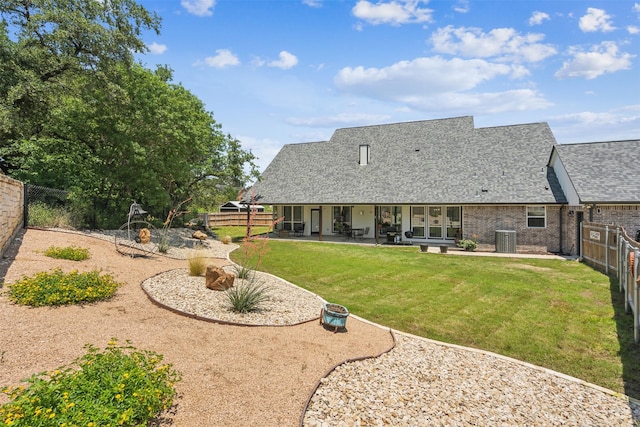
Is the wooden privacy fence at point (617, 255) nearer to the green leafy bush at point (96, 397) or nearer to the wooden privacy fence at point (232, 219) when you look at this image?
the green leafy bush at point (96, 397)

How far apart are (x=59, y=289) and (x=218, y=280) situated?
323 centimetres

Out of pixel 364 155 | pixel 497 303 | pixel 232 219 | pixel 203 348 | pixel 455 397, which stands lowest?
pixel 455 397

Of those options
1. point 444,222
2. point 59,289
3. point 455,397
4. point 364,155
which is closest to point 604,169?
point 444,222

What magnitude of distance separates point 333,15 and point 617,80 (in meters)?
10.3

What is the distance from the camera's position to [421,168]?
22266mm

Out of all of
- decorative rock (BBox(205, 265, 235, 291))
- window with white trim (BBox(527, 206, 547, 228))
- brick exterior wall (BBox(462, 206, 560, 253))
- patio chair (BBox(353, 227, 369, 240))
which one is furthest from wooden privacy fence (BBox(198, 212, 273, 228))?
decorative rock (BBox(205, 265, 235, 291))

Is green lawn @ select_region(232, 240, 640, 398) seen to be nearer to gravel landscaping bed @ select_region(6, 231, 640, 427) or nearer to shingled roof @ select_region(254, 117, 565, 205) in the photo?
gravel landscaping bed @ select_region(6, 231, 640, 427)

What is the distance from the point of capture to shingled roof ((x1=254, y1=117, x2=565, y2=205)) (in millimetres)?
19031

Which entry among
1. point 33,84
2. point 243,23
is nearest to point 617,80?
point 243,23

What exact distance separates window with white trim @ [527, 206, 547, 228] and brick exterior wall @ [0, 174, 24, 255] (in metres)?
20.9

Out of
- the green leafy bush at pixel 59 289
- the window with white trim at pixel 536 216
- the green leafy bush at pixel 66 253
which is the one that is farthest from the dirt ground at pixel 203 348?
the window with white trim at pixel 536 216

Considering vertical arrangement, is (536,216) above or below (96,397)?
above

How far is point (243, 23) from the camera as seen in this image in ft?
38.3

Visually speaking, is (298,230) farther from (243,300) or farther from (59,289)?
(59,289)
